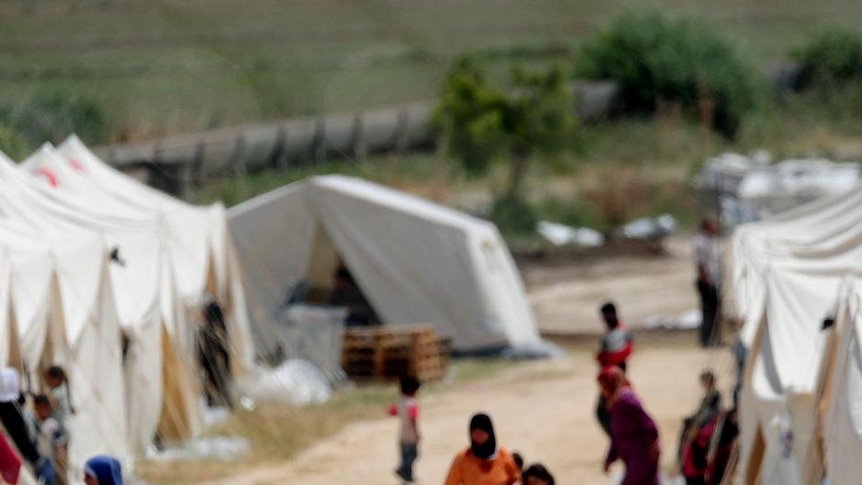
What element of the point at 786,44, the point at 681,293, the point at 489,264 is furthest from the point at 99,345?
the point at 786,44

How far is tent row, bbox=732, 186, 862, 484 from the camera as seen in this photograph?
1098 centimetres

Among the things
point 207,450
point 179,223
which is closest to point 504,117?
point 179,223

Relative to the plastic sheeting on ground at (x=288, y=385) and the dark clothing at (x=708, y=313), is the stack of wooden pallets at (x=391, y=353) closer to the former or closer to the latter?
the plastic sheeting on ground at (x=288, y=385)

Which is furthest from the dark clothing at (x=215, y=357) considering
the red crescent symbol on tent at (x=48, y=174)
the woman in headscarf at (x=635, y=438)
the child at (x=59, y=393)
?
the woman in headscarf at (x=635, y=438)

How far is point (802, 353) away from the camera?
13.1 m

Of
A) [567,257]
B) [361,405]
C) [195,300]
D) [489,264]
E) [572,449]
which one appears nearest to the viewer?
[572,449]

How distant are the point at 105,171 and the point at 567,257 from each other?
13.8 meters

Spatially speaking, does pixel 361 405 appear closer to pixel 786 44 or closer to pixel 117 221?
pixel 117 221

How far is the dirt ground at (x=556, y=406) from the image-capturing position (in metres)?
17.1

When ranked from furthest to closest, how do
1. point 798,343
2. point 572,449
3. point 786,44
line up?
point 786,44 < point 572,449 < point 798,343

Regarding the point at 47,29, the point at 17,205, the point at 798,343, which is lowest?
the point at 798,343

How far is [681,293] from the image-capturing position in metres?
29.7

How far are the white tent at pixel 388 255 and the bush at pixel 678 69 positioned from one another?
22.6 metres

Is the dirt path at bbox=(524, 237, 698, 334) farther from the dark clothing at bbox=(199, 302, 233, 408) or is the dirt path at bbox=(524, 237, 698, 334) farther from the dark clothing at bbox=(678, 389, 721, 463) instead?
the dark clothing at bbox=(678, 389, 721, 463)
